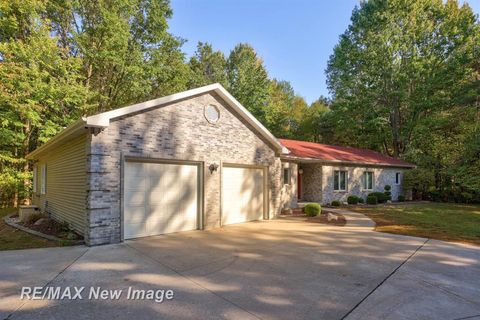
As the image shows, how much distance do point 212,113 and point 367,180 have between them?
14.6m

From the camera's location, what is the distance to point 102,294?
13.6ft

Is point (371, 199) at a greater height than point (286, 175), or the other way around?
point (286, 175)

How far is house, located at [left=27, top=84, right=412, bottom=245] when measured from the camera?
23.7ft

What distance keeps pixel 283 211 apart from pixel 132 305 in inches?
397

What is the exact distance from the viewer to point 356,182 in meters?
19.0

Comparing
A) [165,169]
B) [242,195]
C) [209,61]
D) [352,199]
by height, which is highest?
[209,61]

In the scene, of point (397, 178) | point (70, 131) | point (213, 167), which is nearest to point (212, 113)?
point (213, 167)

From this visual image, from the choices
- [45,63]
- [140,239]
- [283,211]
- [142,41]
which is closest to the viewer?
[140,239]

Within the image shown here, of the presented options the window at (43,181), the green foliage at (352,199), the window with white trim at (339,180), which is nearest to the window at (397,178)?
the window with white trim at (339,180)

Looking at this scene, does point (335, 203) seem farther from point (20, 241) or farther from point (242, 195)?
point (20, 241)

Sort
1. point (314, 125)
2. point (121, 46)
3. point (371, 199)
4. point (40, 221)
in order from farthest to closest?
point (314, 125), point (371, 199), point (121, 46), point (40, 221)

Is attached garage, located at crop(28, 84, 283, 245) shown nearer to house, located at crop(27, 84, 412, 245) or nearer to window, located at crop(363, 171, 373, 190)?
house, located at crop(27, 84, 412, 245)

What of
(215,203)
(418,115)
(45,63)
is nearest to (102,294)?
(215,203)

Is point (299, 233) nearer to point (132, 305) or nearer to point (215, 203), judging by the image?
point (215, 203)
